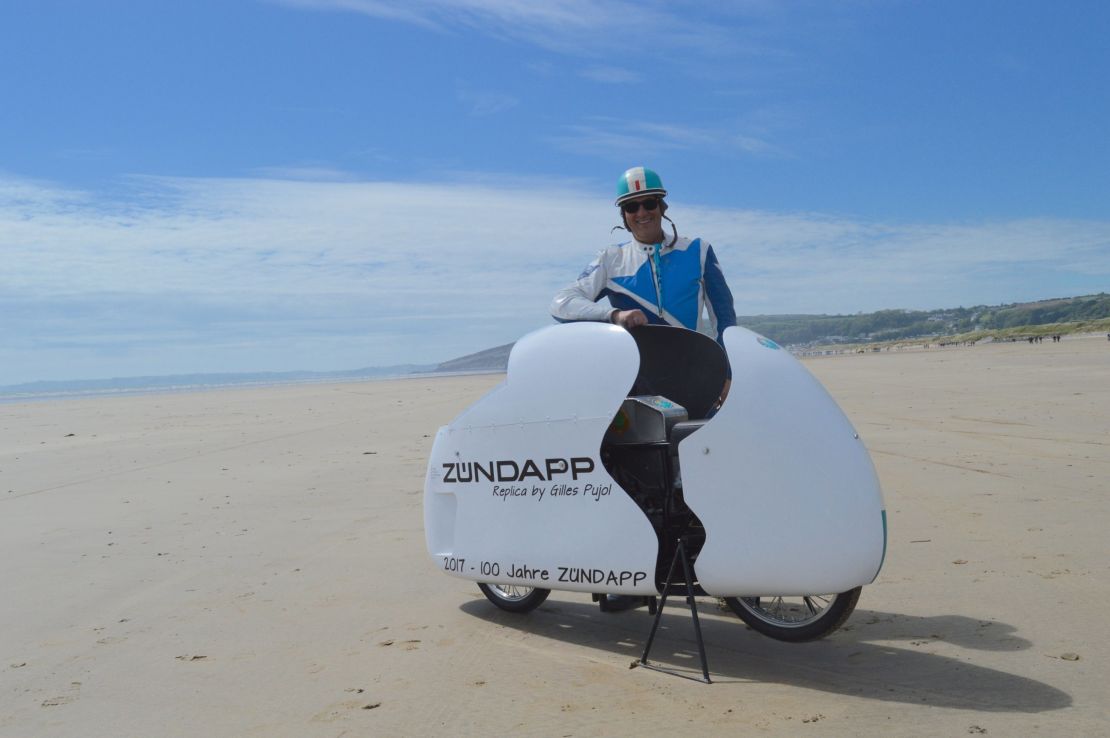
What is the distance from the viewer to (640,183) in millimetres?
4641

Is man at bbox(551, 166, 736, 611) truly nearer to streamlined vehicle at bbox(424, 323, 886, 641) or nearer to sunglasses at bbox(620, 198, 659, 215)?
sunglasses at bbox(620, 198, 659, 215)

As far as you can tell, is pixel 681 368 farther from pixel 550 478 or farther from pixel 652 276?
pixel 550 478

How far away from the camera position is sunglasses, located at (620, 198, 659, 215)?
4.67m

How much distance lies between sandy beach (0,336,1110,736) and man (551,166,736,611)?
904 millimetres

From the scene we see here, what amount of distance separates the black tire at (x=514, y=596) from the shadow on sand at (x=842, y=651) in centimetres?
5

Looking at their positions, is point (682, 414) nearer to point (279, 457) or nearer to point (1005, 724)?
point (1005, 724)

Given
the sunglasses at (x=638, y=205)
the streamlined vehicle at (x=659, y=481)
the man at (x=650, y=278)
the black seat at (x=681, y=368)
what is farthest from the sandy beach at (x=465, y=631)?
the sunglasses at (x=638, y=205)

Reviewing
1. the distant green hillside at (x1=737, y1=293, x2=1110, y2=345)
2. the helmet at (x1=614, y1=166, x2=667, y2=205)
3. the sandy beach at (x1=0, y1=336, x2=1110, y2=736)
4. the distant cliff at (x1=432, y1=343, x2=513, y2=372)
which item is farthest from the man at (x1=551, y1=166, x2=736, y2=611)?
the distant green hillside at (x1=737, y1=293, x2=1110, y2=345)

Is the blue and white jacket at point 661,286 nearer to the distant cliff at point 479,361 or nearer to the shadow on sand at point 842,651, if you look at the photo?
the shadow on sand at point 842,651

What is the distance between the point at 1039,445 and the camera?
9688 millimetres

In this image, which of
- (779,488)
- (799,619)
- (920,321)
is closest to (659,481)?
(779,488)

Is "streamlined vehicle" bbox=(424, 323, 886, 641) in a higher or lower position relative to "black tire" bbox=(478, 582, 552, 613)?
higher

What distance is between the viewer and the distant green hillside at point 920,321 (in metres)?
109

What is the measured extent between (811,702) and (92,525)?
6.48 meters
